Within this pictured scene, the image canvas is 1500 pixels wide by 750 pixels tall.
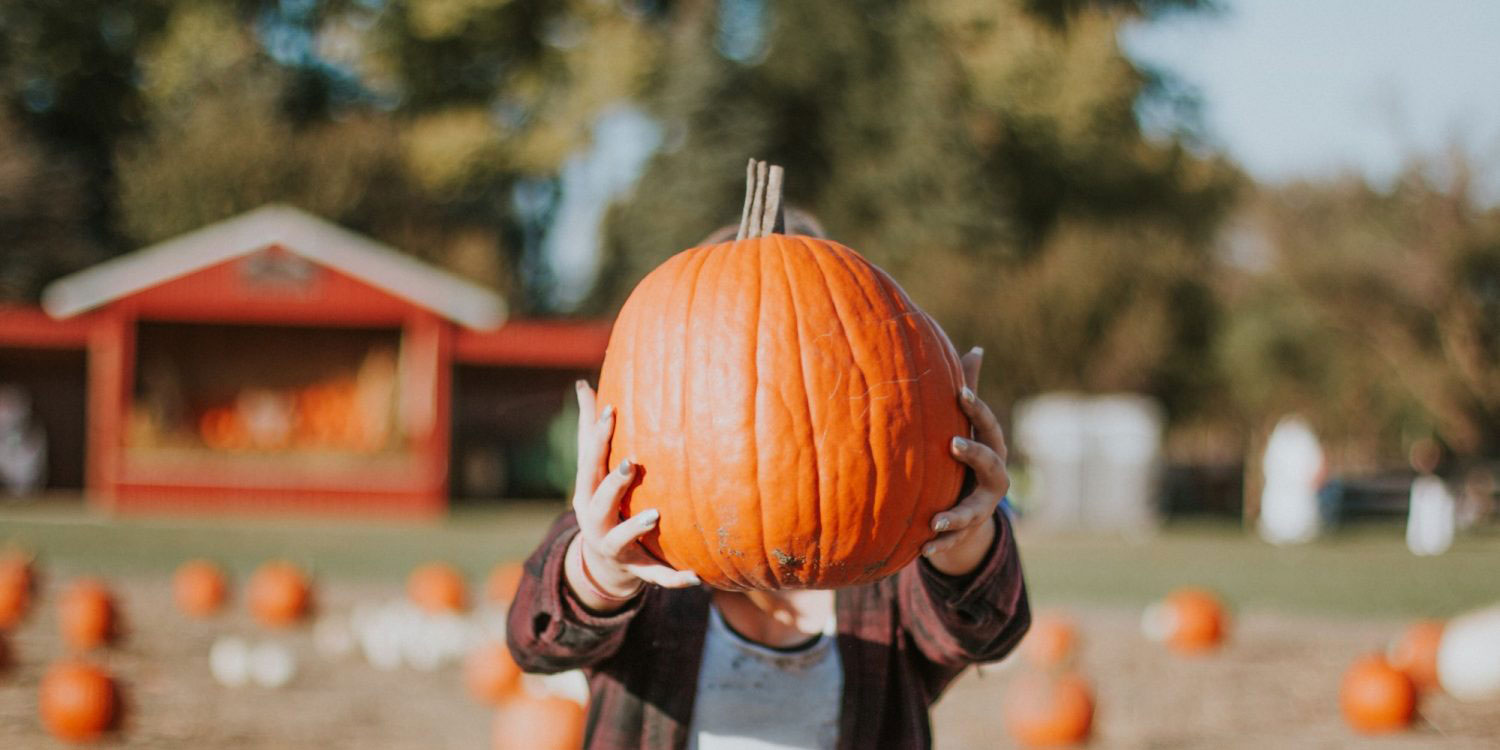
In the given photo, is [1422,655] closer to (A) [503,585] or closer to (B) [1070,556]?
(A) [503,585]

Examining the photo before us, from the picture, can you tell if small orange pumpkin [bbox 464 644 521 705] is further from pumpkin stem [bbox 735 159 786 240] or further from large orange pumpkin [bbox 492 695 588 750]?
pumpkin stem [bbox 735 159 786 240]

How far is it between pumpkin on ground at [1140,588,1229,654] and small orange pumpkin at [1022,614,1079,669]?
1.06m

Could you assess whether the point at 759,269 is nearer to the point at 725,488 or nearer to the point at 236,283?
the point at 725,488

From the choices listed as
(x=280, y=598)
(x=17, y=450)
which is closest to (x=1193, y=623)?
(x=280, y=598)

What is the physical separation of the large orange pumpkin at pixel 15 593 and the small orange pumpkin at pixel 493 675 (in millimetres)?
3488

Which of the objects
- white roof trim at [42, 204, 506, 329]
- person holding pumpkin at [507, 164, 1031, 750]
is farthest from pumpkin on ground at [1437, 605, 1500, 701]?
white roof trim at [42, 204, 506, 329]

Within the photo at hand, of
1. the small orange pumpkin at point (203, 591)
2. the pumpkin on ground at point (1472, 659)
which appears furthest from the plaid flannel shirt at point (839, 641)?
the small orange pumpkin at point (203, 591)

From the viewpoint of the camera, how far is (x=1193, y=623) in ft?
30.4

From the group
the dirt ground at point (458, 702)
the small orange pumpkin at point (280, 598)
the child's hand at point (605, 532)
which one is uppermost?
the child's hand at point (605, 532)

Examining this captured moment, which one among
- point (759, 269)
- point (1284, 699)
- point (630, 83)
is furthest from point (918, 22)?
point (759, 269)

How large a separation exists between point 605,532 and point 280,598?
25.4 feet

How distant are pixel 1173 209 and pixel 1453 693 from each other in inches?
→ 1418

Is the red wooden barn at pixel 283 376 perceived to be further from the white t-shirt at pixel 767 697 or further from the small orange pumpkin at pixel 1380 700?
the white t-shirt at pixel 767 697

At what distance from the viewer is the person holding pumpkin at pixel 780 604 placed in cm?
245
